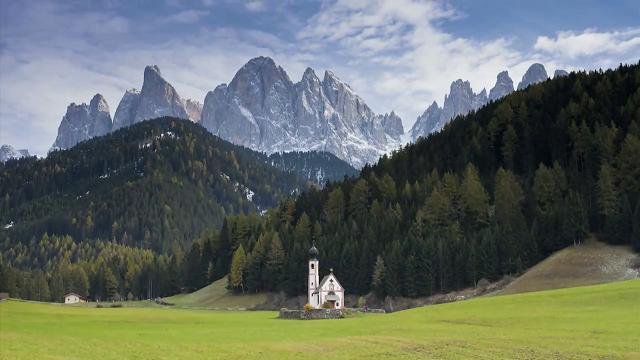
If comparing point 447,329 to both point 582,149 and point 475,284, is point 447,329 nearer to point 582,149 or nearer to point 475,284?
point 475,284

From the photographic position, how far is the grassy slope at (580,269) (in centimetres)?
9019

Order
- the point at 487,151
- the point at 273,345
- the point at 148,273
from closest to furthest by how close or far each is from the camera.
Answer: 1. the point at 273,345
2. the point at 487,151
3. the point at 148,273

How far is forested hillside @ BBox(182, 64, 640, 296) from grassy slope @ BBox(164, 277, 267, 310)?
375 centimetres

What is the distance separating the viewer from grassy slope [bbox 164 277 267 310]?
13124cm

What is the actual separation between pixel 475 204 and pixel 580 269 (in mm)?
29406

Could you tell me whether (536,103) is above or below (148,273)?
above

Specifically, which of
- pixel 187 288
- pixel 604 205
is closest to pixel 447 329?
pixel 604 205

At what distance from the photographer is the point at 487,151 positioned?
146 metres

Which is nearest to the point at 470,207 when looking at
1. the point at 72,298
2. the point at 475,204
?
the point at 475,204

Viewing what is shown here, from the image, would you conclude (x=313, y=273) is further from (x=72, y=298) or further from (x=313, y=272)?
(x=72, y=298)

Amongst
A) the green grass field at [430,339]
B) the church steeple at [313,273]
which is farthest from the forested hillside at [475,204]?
the green grass field at [430,339]

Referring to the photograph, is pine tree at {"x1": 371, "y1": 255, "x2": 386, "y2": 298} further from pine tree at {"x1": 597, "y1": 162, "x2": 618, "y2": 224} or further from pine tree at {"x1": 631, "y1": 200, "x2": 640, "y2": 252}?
pine tree at {"x1": 631, "y1": 200, "x2": 640, "y2": 252}

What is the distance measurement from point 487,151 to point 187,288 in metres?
85.9

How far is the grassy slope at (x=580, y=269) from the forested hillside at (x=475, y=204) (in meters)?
3.43
